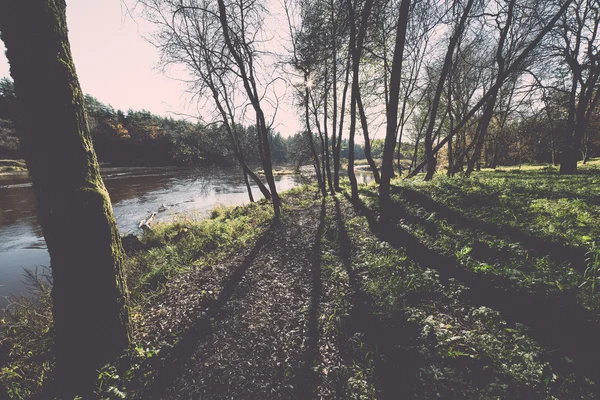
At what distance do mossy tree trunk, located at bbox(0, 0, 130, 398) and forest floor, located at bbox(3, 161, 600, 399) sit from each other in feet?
1.84

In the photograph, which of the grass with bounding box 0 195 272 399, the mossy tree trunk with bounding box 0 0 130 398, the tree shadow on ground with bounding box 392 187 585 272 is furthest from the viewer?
the tree shadow on ground with bounding box 392 187 585 272

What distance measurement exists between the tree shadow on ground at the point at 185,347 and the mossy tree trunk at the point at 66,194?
29.0 inches

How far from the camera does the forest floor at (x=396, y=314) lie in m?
2.61

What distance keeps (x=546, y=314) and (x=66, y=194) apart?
6.06 m

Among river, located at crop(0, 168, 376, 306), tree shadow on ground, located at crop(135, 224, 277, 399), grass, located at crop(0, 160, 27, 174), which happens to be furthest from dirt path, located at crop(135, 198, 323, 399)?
grass, located at crop(0, 160, 27, 174)

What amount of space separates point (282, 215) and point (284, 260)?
4.32 meters

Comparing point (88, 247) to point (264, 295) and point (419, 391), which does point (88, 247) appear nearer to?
point (264, 295)

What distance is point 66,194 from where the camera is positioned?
2924 mm

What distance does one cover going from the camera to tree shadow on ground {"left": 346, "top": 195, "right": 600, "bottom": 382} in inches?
94.0

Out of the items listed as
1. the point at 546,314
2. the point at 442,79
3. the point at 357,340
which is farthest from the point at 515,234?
the point at 442,79

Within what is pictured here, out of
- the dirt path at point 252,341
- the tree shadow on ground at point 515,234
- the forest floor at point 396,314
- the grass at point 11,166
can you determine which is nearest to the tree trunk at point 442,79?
the tree shadow on ground at point 515,234

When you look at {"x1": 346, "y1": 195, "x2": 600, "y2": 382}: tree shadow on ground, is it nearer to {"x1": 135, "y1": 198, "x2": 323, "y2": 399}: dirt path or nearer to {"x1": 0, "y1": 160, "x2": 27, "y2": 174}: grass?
{"x1": 135, "y1": 198, "x2": 323, "y2": 399}: dirt path

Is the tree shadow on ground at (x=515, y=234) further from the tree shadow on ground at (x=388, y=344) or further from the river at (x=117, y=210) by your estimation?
the river at (x=117, y=210)

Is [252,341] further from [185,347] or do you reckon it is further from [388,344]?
[388,344]
